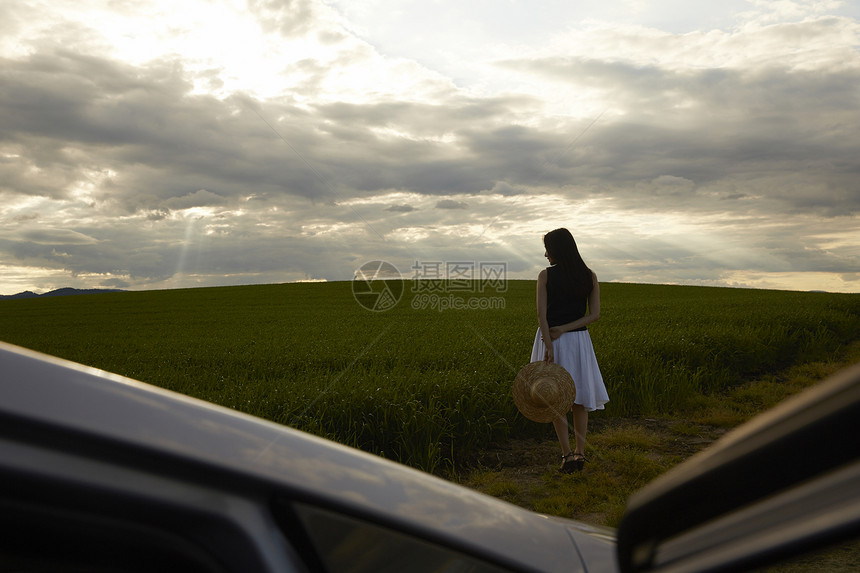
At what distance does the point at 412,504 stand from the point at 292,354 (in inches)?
475

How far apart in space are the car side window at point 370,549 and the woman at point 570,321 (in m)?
4.60

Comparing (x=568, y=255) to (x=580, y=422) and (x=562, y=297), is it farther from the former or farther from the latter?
(x=580, y=422)

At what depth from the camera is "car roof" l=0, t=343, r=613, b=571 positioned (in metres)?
0.66

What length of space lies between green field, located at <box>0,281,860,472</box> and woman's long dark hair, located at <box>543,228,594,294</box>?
8.28ft

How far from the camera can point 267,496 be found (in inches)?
28.1

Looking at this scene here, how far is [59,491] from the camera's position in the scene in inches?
23.4

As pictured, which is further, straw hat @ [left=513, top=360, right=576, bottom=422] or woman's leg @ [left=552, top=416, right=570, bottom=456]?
woman's leg @ [left=552, top=416, right=570, bottom=456]

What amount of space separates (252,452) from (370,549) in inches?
9.6

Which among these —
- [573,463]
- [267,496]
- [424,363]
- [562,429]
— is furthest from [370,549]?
[424,363]

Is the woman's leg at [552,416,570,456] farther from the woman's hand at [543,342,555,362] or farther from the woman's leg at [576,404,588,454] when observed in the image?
the woman's hand at [543,342,555,362]

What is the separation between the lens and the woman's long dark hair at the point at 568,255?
537 cm

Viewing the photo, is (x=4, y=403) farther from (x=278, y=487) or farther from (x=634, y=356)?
(x=634, y=356)

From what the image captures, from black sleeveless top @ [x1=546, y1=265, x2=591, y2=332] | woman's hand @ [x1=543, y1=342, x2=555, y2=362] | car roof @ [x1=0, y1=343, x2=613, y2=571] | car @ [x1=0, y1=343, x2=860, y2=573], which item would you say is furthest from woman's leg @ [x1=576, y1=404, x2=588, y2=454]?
car @ [x1=0, y1=343, x2=860, y2=573]

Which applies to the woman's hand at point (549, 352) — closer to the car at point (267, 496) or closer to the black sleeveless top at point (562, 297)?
the black sleeveless top at point (562, 297)
